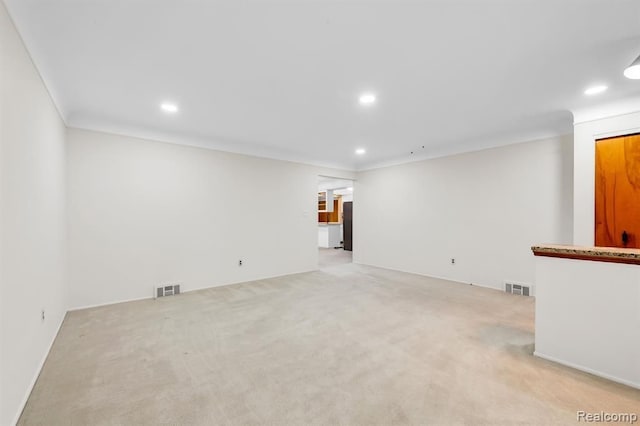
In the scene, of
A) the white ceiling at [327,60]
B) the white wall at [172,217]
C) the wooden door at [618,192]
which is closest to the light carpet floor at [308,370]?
the white wall at [172,217]

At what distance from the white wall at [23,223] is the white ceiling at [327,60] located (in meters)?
0.35

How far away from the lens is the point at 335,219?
492 inches

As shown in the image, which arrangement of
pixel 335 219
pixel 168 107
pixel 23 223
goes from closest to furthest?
1. pixel 23 223
2. pixel 168 107
3. pixel 335 219

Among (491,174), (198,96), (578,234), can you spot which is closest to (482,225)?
(491,174)

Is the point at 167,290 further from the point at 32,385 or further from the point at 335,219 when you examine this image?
the point at 335,219

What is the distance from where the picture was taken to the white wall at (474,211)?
161 inches

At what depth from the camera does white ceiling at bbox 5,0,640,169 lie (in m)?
1.75

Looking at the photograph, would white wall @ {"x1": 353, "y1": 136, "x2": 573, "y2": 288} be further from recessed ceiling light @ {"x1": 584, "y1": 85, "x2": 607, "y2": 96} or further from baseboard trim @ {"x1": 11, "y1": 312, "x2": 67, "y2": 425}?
baseboard trim @ {"x1": 11, "y1": 312, "x2": 67, "y2": 425}

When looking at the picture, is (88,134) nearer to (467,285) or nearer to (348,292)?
(348,292)

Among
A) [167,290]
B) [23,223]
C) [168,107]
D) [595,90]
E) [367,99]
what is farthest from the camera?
[167,290]

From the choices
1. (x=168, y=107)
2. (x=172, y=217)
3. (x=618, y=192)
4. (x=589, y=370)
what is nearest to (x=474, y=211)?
(x=618, y=192)

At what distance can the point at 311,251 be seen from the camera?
6.09 m

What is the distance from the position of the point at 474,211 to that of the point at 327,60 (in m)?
3.98

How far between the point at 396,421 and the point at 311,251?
179 inches
